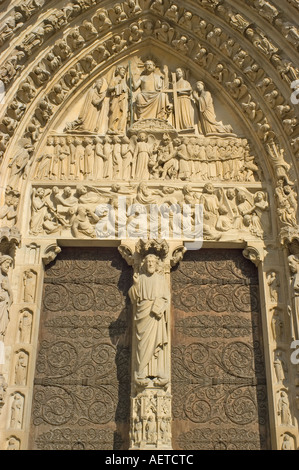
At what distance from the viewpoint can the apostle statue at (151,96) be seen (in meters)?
8.59

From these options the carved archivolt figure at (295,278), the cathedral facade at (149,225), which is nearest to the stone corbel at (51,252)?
the cathedral facade at (149,225)

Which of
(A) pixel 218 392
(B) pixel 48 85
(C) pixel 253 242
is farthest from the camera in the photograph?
(B) pixel 48 85

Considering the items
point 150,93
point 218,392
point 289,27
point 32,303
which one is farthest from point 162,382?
point 289,27

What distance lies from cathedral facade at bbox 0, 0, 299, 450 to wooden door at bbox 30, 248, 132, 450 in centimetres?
2

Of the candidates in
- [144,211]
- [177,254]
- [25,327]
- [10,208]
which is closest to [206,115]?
[144,211]

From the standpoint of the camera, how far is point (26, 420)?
21.9 ft

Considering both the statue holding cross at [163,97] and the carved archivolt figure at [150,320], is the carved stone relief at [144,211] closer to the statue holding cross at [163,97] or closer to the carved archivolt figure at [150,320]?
the carved archivolt figure at [150,320]

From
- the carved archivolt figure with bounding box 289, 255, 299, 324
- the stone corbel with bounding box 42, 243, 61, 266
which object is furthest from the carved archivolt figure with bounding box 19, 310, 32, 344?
the carved archivolt figure with bounding box 289, 255, 299, 324

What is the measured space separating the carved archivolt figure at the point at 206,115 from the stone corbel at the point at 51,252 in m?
2.87

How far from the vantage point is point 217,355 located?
7.33 metres

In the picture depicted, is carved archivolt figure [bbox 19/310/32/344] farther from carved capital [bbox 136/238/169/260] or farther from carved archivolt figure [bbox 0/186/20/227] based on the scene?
carved capital [bbox 136/238/169/260]
